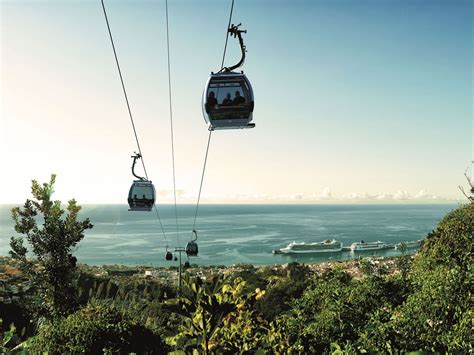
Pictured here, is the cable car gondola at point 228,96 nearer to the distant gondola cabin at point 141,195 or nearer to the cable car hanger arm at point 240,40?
the cable car hanger arm at point 240,40

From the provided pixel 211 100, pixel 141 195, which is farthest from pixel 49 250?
pixel 211 100

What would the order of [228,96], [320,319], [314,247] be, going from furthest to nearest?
[314,247] < [320,319] < [228,96]

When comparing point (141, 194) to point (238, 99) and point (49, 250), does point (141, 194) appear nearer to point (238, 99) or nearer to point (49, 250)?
point (49, 250)

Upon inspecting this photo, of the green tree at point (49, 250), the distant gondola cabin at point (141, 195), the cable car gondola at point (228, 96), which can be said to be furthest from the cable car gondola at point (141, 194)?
the cable car gondola at point (228, 96)

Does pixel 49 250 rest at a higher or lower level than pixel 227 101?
lower

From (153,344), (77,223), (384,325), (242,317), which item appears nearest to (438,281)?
(384,325)

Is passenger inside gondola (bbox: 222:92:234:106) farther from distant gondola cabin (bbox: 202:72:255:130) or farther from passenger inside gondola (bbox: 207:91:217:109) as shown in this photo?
passenger inside gondola (bbox: 207:91:217:109)

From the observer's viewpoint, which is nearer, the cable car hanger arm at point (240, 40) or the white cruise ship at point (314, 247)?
the cable car hanger arm at point (240, 40)
